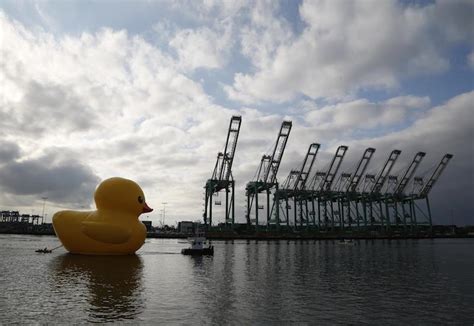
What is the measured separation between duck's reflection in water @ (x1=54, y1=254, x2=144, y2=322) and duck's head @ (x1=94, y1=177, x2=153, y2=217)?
15.6 ft

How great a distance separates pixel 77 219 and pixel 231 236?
251 ft

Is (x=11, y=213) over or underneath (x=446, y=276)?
over

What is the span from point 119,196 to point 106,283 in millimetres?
12562

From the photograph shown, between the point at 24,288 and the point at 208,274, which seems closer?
the point at 24,288

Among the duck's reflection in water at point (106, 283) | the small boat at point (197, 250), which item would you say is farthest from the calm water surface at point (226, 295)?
the small boat at point (197, 250)

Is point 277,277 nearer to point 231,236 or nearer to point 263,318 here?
point 263,318

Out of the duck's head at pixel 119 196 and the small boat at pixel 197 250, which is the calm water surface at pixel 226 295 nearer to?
the duck's head at pixel 119 196

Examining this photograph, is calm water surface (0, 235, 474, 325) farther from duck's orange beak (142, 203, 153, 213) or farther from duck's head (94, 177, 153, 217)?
duck's orange beak (142, 203, 153, 213)

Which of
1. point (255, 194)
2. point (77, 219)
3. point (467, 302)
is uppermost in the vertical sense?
point (255, 194)

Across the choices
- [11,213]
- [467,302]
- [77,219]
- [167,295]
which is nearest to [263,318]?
[167,295]

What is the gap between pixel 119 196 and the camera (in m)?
34.6

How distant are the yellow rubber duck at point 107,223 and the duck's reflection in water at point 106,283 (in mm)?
1376

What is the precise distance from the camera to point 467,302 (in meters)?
20.0

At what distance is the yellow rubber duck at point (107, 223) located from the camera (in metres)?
33.8
